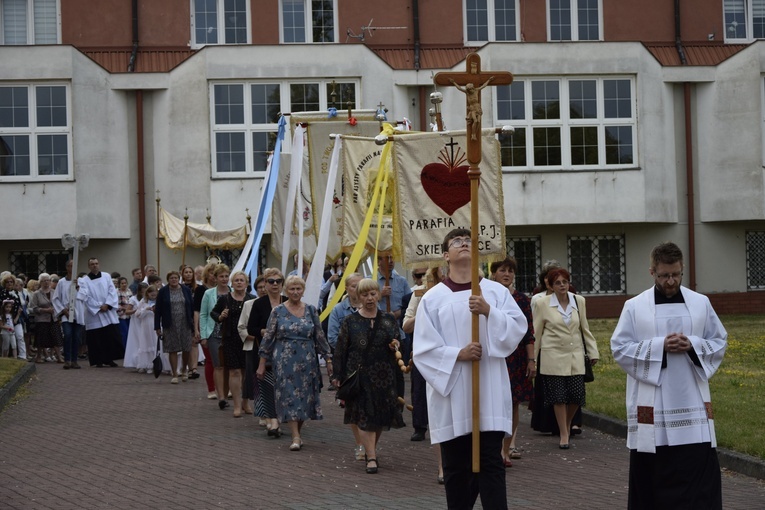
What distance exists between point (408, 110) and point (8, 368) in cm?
1425

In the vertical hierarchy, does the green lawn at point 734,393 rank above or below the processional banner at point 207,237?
below

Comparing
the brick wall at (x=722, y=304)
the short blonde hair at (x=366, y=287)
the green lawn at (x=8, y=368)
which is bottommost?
the green lawn at (x=8, y=368)

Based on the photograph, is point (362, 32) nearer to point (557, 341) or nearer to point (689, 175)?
point (689, 175)

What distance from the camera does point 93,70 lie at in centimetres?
3136

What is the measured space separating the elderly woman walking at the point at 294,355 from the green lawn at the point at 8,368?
21.0 feet

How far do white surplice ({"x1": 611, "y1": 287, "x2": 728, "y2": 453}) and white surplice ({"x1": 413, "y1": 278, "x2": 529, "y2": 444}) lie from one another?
72cm

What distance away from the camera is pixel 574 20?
33594 millimetres

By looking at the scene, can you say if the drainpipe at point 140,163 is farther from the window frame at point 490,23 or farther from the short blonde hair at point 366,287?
the short blonde hair at point 366,287

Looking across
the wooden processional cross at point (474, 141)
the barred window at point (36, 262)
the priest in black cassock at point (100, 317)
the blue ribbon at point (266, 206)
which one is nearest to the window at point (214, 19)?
the barred window at point (36, 262)

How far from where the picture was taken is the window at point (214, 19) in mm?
32844

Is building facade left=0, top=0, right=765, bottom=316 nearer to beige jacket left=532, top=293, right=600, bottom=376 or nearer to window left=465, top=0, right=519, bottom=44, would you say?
window left=465, top=0, right=519, bottom=44

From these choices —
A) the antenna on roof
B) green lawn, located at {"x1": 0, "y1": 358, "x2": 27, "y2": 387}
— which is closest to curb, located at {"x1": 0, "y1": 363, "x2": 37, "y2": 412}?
green lawn, located at {"x1": 0, "y1": 358, "x2": 27, "y2": 387}

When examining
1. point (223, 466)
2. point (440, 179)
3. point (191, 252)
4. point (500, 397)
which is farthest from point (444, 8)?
point (500, 397)

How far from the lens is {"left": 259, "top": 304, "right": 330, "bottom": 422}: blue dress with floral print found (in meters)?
13.5
